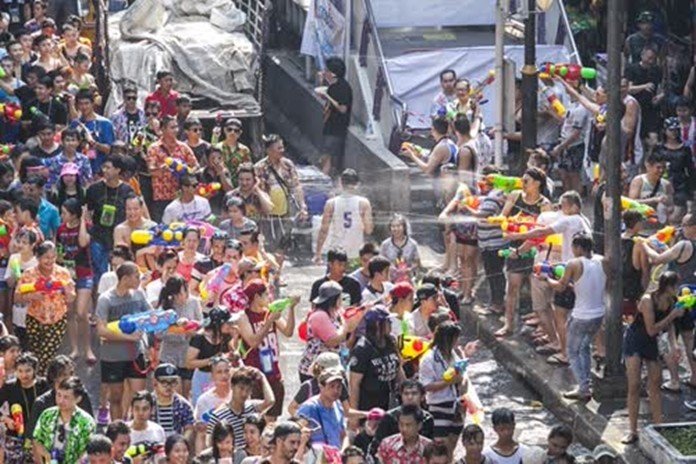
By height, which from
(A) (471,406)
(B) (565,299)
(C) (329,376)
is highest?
(C) (329,376)

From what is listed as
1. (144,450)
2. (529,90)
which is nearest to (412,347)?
(144,450)

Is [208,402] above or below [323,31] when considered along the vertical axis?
below

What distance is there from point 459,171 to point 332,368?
695 cm

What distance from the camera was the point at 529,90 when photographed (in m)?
23.6

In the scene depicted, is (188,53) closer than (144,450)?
No

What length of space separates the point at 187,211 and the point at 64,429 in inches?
212

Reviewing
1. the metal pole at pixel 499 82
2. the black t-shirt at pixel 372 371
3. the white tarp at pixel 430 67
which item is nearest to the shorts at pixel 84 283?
the black t-shirt at pixel 372 371

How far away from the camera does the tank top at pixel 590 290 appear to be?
19625 mm

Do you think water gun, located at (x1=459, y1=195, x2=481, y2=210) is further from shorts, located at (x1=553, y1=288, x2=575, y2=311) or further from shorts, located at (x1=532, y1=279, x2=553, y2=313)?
shorts, located at (x1=553, y1=288, x2=575, y2=311)

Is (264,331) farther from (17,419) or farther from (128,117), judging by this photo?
(128,117)

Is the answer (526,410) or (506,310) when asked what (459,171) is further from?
(526,410)

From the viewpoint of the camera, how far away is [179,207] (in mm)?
21984

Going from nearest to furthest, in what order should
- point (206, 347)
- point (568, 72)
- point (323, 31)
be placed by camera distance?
point (206, 347) → point (568, 72) → point (323, 31)

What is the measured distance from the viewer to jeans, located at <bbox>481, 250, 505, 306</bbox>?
2197 cm
